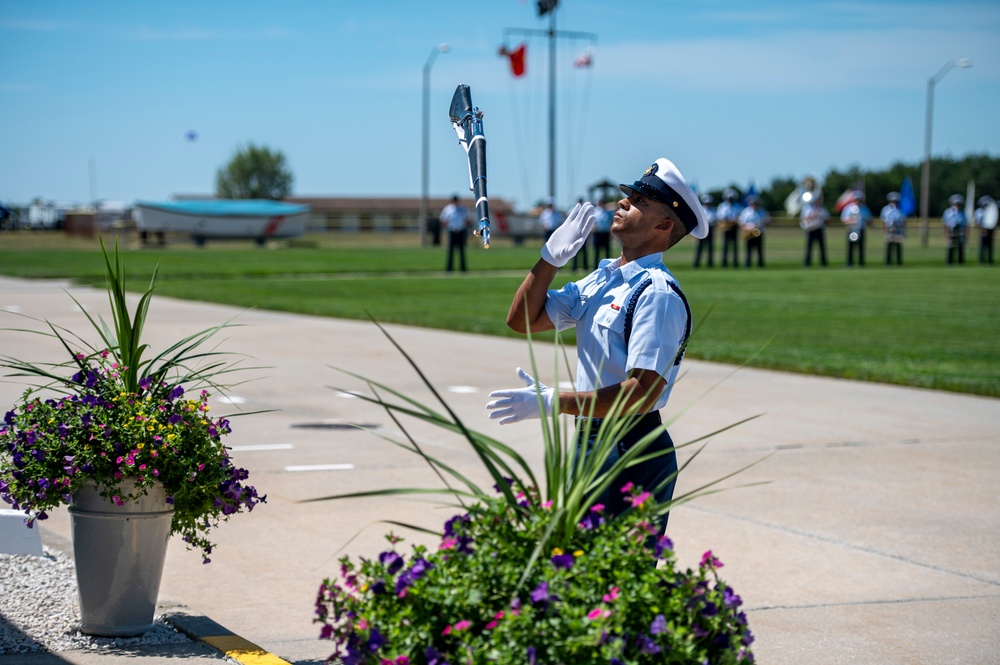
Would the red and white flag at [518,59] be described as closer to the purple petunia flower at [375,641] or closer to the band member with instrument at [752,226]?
the band member with instrument at [752,226]

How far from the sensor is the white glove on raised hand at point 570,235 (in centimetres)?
361

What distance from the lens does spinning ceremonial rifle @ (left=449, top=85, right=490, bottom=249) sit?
3.59 m

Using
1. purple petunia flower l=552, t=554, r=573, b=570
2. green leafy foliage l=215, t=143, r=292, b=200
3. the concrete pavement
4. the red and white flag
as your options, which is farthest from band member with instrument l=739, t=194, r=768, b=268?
green leafy foliage l=215, t=143, r=292, b=200

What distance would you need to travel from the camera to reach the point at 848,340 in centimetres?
1541

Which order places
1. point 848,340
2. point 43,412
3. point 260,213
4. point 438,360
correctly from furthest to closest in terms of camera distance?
point 260,213 < point 848,340 < point 438,360 < point 43,412

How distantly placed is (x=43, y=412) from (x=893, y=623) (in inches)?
133

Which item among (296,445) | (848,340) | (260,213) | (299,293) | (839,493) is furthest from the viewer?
(260,213)

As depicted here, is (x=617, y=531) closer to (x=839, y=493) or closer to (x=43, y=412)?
(x=43, y=412)

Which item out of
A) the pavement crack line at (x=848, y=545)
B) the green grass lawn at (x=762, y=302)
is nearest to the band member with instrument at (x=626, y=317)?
the pavement crack line at (x=848, y=545)

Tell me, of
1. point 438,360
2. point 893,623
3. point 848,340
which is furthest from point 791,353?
point 893,623

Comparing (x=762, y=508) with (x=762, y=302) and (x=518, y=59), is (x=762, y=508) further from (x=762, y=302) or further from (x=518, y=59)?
(x=518, y=59)

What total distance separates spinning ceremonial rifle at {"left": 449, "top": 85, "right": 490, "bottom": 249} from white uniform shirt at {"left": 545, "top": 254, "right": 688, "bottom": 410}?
0.33 metres

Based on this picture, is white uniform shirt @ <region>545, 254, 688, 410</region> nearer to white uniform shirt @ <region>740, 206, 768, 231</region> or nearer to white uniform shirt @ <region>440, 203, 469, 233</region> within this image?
white uniform shirt @ <region>440, 203, 469, 233</region>

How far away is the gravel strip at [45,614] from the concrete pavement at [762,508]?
154 mm
